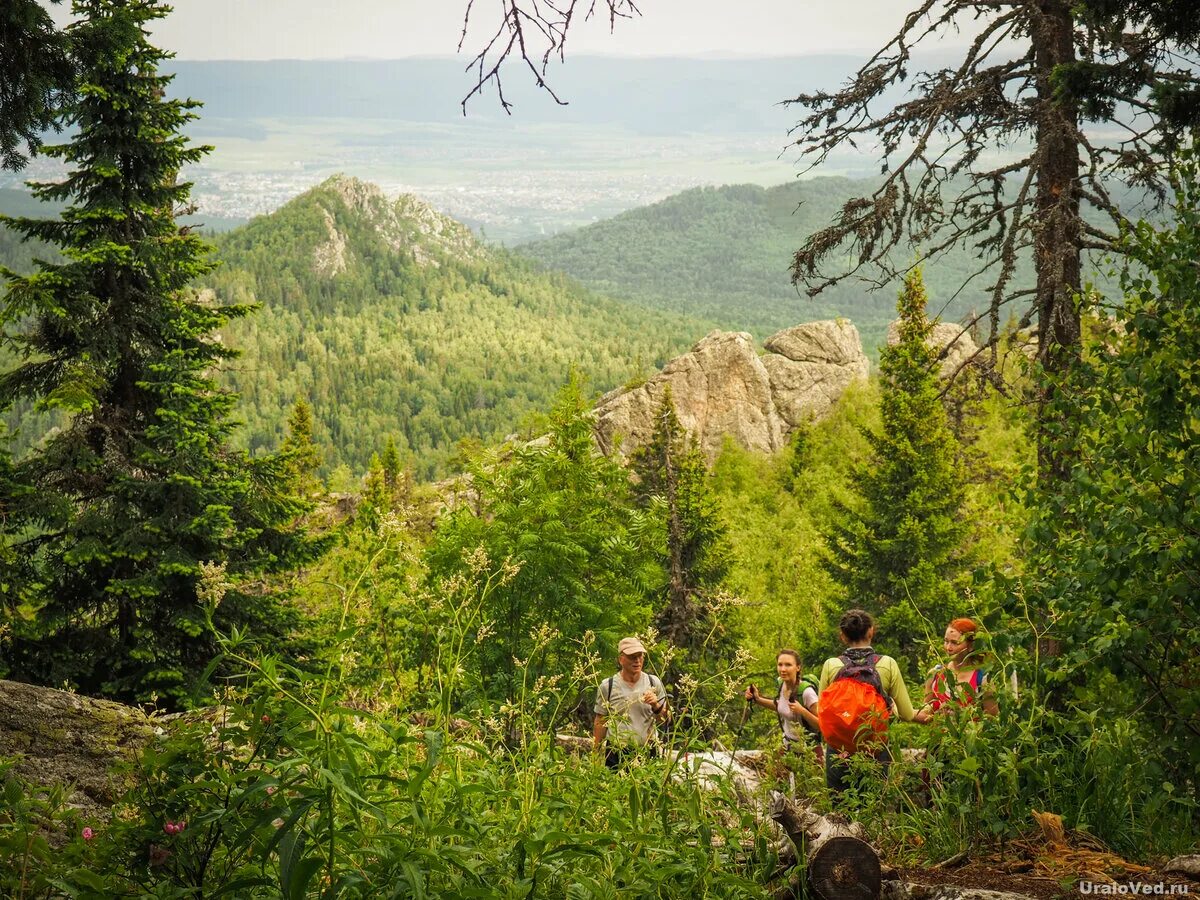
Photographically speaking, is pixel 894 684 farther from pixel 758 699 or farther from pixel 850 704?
pixel 758 699

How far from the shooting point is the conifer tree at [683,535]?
59.7ft

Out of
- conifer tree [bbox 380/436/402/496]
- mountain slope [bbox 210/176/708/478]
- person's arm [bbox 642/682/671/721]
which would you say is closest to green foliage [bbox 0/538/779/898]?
person's arm [bbox 642/682/671/721]

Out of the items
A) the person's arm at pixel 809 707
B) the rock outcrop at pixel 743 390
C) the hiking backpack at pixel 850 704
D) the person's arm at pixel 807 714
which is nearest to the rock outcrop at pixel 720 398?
the rock outcrop at pixel 743 390

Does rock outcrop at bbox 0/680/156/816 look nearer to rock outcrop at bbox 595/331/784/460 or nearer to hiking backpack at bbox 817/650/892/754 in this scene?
hiking backpack at bbox 817/650/892/754

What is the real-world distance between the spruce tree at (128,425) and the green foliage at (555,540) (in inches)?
125

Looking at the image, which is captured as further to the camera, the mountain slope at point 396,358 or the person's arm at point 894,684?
the mountain slope at point 396,358

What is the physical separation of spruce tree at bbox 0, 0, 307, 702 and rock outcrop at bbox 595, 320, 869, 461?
1991 inches

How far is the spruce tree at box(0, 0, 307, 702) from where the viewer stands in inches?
457

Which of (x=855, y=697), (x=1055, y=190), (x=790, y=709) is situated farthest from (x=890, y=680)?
(x=1055, y=190)

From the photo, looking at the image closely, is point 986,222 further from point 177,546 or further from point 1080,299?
point 177,546

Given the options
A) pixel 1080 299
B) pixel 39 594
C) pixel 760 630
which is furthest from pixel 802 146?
pixel 760 630

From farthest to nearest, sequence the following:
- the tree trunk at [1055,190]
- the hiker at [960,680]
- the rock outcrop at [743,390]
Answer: the rock outcrop at [743,390], the tree trunk at [1055,190], the hiker at [960,680]

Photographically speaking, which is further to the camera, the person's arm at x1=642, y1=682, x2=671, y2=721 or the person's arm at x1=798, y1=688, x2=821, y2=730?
the person's arm at x1=798, y1=688, x2=821, y2=730

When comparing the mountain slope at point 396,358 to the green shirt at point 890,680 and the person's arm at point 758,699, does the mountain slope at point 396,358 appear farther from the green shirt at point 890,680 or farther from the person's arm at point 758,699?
the green shirt at point 890,680
